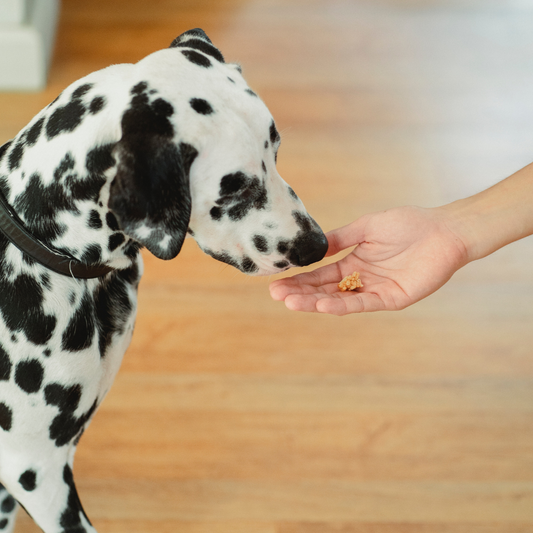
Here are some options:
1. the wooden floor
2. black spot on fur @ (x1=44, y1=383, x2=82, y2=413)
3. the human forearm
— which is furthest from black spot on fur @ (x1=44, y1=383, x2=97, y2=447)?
the human forearm

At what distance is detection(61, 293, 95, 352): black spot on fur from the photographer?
1287mm

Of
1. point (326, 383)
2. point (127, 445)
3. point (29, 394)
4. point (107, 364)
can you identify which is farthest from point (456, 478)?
point (29, 394)

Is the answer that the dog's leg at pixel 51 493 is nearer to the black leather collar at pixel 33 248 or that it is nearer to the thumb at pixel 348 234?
the black leather collar at pixel 33 248

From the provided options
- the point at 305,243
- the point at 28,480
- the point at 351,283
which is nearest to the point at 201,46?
the point at 305,243

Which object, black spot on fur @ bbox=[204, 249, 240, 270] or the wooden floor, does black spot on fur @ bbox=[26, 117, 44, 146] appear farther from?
the wooden floor

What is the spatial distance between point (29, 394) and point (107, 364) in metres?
0.18

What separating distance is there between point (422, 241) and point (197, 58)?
79cm

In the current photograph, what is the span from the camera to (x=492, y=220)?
166 cm

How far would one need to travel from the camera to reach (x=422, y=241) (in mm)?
1666

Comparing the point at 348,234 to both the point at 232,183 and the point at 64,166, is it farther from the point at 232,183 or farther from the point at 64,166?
the point at 64,166

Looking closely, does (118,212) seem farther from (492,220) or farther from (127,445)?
(127,445)

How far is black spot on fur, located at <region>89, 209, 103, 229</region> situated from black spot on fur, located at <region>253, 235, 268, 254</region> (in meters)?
0.32

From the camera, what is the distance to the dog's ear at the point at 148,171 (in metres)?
1.09

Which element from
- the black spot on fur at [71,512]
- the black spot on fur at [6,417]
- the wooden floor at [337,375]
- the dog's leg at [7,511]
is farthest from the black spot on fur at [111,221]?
the wooden floor at [337,375]
